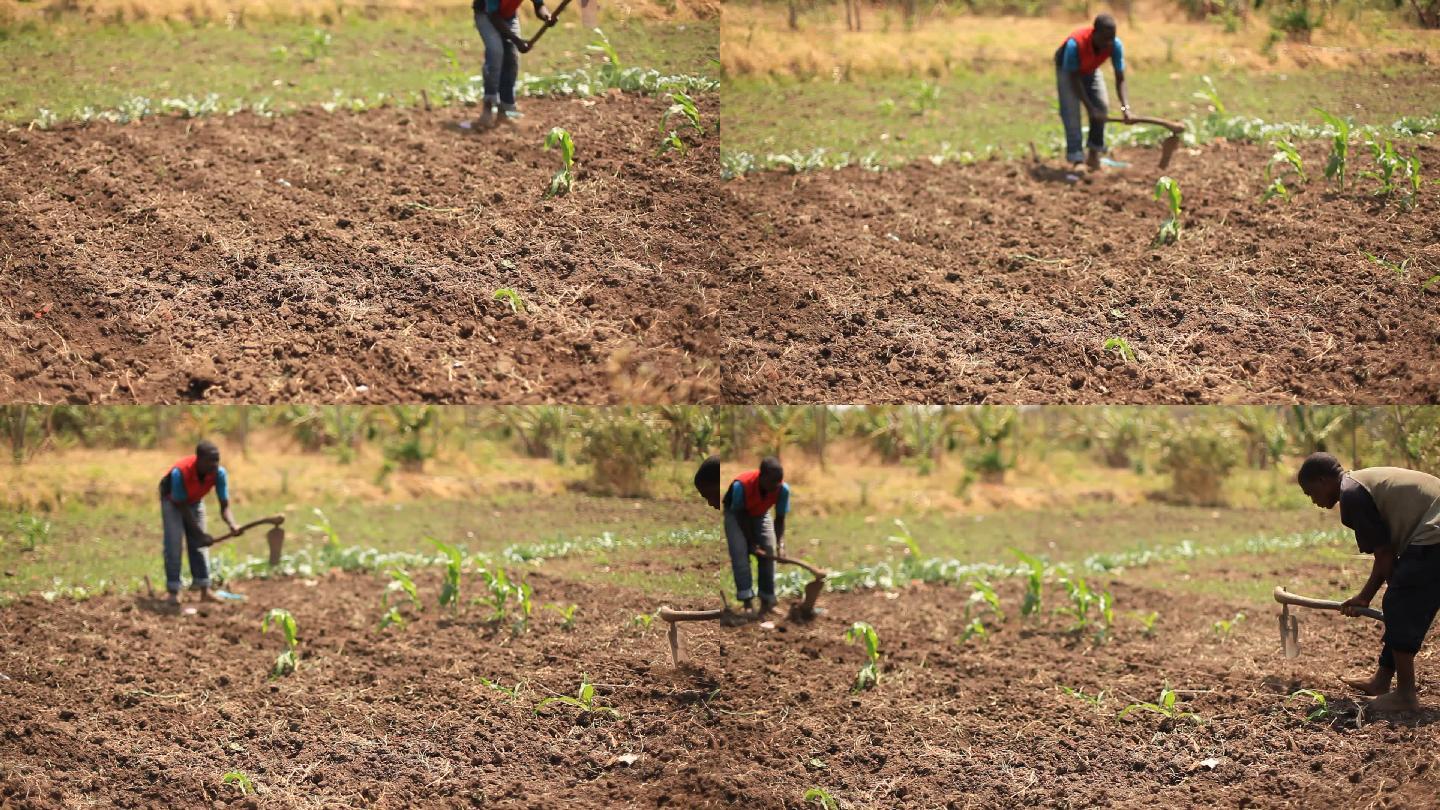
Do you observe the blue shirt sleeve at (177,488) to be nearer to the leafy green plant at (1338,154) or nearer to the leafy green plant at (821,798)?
the leafy green plant at (821,798)

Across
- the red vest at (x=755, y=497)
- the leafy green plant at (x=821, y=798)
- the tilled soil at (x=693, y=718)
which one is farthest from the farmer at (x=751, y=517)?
the leafy green plant at (x=821, y=798)

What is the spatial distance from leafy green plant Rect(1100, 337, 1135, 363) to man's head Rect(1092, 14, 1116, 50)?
2.16 m

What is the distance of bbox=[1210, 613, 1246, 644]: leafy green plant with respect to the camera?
7.29 metres

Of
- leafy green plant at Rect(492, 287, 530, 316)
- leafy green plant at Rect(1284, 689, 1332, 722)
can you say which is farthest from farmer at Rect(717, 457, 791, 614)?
leafy green plant at Rect(1284, 689, 1332, 722)

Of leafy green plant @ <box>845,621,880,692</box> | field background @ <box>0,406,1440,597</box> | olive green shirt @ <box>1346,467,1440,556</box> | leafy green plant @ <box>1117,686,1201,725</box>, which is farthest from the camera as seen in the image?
field background @ <box>0,406,1440,597</box>

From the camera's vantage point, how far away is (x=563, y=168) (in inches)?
306

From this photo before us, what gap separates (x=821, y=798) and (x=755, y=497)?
172cm

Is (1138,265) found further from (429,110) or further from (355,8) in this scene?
(355,8)

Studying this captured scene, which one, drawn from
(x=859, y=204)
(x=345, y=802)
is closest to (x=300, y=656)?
(x=345, y=802)

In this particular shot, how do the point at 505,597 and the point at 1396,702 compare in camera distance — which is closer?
the point at 1396,702

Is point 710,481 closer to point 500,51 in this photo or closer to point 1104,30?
point 500,51

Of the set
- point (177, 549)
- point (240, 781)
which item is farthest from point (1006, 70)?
point (240, 781)

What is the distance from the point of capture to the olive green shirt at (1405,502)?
19.2 ft

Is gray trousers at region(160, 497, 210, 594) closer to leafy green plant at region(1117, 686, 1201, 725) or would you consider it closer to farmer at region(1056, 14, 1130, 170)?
leafy green plant at region(1117, 686, 1201, 725)
